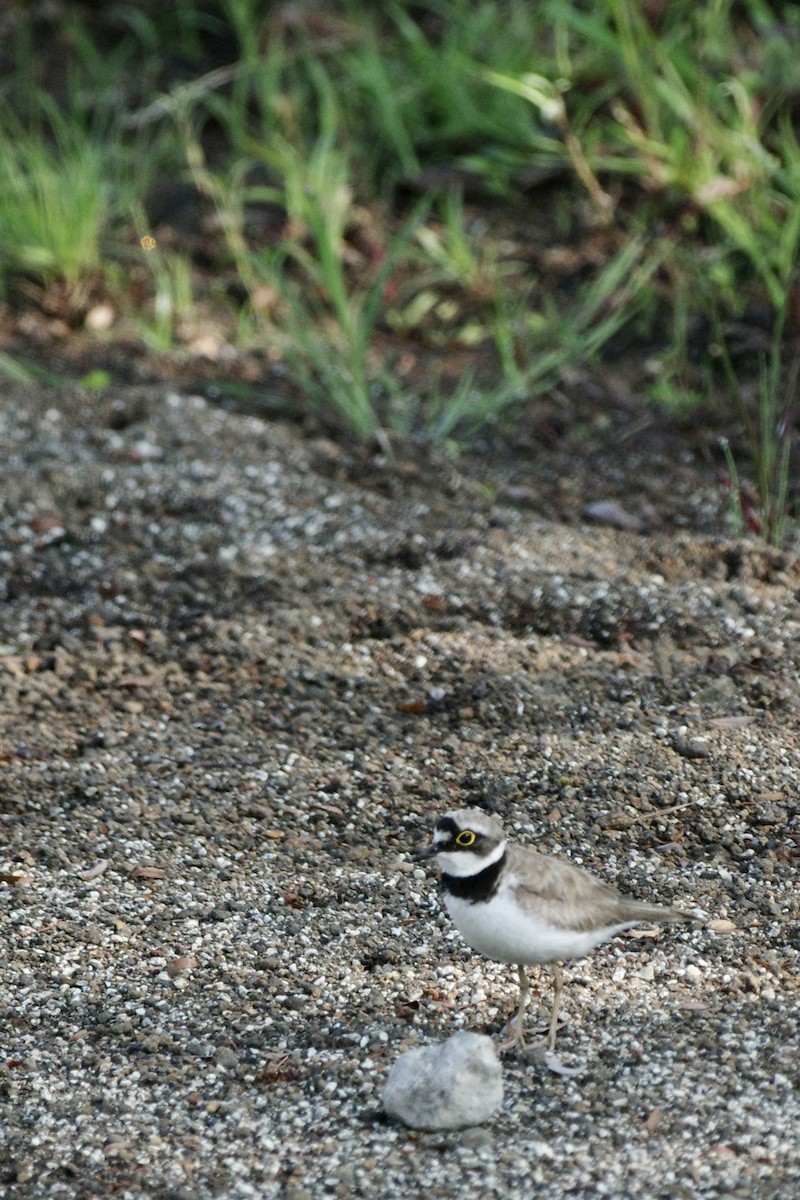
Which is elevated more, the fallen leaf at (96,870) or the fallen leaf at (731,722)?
the fallen leaf at (731,722)

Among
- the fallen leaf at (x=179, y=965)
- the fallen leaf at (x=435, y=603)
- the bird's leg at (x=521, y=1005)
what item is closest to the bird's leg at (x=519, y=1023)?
the bird's leg at (x=521, y=1005)

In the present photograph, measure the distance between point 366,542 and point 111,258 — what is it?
2.46 meters

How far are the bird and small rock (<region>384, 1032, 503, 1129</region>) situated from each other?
27 centimetres

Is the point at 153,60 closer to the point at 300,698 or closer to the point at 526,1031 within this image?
the point at 300,698

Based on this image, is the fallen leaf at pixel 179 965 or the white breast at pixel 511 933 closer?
the white breast at pixel 511 933

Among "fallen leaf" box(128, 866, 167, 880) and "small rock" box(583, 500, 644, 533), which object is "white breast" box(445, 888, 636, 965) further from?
"small rock" box(583, 500, 644, 533)

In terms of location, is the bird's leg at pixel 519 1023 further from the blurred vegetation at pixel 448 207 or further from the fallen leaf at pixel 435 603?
the blurred vegetation at pixel 448 207

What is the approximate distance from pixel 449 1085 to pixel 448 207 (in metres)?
4.83

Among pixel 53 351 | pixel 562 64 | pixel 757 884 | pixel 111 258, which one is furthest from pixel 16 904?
pixel 562 64

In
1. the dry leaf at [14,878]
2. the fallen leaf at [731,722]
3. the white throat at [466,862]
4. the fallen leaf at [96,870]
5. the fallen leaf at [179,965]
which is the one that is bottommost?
the fallen leaf at [96,870]

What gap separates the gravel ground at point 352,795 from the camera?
9.63 feet

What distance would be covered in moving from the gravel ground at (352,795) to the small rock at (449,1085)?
6 cm

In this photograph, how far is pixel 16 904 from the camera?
369cm

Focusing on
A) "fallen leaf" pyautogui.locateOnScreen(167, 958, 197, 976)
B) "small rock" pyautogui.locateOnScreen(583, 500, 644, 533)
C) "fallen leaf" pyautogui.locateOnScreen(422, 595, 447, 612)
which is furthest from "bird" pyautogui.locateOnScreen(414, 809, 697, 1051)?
"small rock" pyautogui.locateOnScreen(583, 500, 644, 533)
